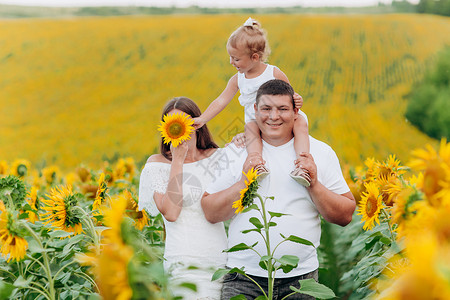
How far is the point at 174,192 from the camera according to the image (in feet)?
8.18

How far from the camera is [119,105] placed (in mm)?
14789

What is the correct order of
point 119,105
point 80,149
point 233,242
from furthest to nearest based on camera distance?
point 119,105 < point 80,149 < point 233,242

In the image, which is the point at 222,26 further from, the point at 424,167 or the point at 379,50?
the point at 424,167

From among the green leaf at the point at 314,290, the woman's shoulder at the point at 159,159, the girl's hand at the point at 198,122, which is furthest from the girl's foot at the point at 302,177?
the woman's shoulder at the point at 159,159

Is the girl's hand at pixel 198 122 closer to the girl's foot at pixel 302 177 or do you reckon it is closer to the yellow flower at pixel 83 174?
the girl's foot at pixel 302 177

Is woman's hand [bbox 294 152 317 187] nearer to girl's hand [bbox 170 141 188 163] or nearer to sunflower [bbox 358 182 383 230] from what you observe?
sunflower [bbox 358 182 383 230]

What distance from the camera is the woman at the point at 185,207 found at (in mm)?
2441

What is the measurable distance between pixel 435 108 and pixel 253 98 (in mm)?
11307

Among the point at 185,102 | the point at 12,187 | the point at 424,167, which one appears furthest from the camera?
the point at 185,102

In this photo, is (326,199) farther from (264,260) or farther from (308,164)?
(264,260)

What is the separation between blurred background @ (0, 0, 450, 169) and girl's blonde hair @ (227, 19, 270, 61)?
5.82 m

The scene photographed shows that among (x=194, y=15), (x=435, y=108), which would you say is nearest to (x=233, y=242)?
(x=435, y=108)

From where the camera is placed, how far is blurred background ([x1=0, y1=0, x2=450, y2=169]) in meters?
11.9

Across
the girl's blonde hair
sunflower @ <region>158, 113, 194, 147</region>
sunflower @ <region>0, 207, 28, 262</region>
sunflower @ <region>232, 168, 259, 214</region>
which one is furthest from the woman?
sunflower @ <region>0, 207, 28, 262</region>
